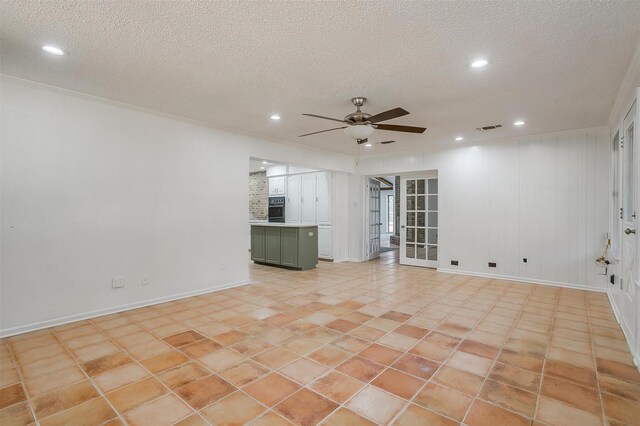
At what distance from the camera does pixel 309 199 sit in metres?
8.05

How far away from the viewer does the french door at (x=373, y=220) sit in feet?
26.2

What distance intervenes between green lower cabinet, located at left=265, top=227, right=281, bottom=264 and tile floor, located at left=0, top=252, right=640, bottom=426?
2.53 m

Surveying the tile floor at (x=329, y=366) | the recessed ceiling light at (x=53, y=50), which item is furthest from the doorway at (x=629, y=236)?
the recessed ceiling light at (x=53, y=50)

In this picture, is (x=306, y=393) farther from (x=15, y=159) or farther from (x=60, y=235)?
(x=15, y=159)

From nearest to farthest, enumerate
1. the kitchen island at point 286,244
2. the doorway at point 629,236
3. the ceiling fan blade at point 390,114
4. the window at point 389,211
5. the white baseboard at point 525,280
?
the doorway at point 629,236 → the ceiling fan blade at point 390,114 → the white baseboard at point 525,280 → the kitchen island at point 286,244 → the window at point 389,211

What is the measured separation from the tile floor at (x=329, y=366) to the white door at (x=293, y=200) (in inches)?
166

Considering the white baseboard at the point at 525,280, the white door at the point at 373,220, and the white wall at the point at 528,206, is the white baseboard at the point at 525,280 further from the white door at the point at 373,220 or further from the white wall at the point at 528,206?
the white door at the point at 373,220

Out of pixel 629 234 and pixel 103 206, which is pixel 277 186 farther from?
pixel 629 234

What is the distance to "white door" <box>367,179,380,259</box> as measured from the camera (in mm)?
7989

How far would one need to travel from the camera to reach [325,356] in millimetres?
2670

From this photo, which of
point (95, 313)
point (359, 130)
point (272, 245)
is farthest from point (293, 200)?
point (95, 313)

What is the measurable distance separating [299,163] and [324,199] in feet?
5.63

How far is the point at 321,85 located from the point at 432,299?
3.15m

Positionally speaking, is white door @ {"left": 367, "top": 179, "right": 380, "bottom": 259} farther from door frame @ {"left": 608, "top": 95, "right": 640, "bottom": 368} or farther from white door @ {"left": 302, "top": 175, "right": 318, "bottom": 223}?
door frame @ {"left": 608, "top": 95, "right": 640, "bottom": 368}
